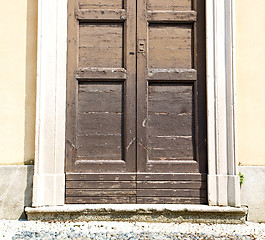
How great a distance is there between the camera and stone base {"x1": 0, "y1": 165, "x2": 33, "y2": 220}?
3531mm

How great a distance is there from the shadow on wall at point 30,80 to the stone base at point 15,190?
13cm

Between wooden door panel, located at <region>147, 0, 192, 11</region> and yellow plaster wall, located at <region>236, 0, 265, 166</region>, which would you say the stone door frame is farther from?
wooden door panel, located at <region>147, 0, 192, 11</region>

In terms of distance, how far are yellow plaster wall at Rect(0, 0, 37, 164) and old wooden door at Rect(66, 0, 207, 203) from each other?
1.31 ft

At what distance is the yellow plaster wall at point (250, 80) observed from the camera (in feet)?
→ 11.8

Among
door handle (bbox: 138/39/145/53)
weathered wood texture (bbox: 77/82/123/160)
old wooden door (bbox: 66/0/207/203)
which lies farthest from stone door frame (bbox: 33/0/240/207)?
door handle (bbox: 138/39/145/53)

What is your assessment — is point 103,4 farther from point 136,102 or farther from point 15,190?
point 15,190

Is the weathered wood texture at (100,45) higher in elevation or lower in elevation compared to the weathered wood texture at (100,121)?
higher

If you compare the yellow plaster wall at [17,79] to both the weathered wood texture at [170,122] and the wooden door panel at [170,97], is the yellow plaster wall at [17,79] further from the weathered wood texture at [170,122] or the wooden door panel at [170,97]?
the weathered wood texture at [170,122]

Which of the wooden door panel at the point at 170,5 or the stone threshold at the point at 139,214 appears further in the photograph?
the wooden door panel at the point at 170,5

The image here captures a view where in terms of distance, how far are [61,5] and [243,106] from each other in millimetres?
2198

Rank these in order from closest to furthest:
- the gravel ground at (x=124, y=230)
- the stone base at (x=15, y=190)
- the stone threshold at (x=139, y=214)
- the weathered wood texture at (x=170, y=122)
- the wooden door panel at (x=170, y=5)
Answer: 1. the gravel ground at (x=124, y=230)
2. the stone threshold at (x=139, y=214)
3. the stone base at (x=15, y=190)
4. the weathered wood texture at (x=170, y=122)
5. the wooden door panel at (x=170, y=5)

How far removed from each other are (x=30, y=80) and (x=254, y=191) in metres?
2.59

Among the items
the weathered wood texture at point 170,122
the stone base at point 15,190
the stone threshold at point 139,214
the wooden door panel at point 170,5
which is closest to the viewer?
the stone threshold at point 139,214

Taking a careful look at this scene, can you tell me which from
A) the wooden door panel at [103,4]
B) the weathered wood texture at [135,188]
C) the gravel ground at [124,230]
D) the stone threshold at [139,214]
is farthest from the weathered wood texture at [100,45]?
the gravel ground at [124,230]
